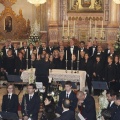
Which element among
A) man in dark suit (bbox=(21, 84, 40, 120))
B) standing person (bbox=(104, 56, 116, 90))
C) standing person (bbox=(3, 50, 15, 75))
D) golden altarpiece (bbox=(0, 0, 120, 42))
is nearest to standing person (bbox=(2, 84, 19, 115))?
man in dark suit (bbox=(21, 84, 40, 120))

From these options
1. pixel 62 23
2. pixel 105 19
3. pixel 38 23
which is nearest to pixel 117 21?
pixel 105 19

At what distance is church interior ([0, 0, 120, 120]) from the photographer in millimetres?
8352

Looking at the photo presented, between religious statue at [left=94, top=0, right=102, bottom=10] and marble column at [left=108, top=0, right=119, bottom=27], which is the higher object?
religious statue at [left=94, top=0, right=102, bottom=10]

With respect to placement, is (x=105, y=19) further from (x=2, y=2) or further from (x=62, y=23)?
(x=2, y=2)

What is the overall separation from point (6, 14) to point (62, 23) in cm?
345

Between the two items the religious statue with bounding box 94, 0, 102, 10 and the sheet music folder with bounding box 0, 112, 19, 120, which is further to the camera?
the religious statue with bounding box 94, 0, 102, 10

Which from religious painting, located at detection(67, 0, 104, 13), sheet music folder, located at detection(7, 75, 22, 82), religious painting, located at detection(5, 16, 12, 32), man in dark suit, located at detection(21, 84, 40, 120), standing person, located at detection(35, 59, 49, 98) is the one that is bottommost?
man in dark suit, located at detection(21, 84, 40, 120)

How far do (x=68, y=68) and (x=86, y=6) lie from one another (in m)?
7.28

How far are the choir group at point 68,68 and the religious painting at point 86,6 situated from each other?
16.9ft

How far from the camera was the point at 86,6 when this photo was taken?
64.8 feet

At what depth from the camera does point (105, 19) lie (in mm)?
19781

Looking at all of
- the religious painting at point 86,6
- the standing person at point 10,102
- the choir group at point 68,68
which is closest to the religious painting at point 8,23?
the religious painting at point 86,6

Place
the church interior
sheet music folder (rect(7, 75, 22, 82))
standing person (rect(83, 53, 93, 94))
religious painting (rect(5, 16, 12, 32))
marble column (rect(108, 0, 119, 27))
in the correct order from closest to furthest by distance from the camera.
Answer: the church interior, sheet music folder (rect(7, 75, 22, 82)), standing person (rect(83, 53, 93, 94)), marble column (rect(108, 0, 119, 27)), religious painting (rect(5, 16, 12, 32))

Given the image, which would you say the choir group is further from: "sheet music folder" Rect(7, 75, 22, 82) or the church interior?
"sheet music folder" Rect(7, 75, 22, 82)
